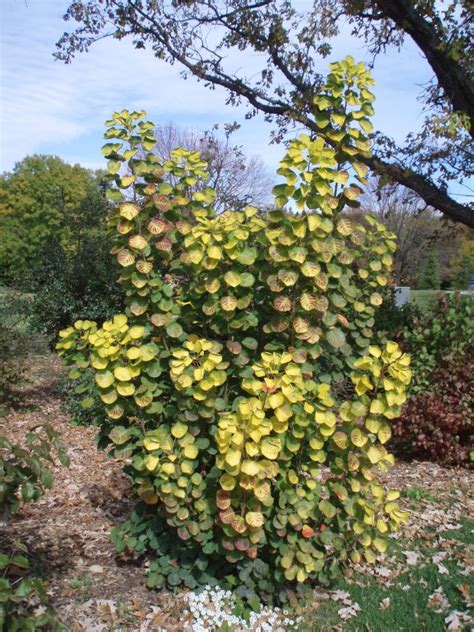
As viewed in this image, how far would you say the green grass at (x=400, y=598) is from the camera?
3.04m

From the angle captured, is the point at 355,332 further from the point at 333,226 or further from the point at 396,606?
the point at 396,606

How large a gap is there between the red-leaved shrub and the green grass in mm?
1731

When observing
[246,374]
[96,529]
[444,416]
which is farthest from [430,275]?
[246,374]

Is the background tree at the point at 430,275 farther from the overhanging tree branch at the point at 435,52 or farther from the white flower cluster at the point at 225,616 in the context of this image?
the white flower cluster at the point at 225,616

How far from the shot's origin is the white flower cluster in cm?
296

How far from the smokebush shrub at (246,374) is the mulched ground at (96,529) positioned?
0.71 ft

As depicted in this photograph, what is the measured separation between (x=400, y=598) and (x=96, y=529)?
1.87 meters

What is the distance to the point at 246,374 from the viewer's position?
296 centimetres

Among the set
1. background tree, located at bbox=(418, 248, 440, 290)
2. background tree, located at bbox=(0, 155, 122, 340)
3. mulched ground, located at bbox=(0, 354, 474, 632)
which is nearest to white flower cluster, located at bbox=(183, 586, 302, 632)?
mulched ground, located at bbox=(0, 354, 474, 632)

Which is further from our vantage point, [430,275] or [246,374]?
[430,275]

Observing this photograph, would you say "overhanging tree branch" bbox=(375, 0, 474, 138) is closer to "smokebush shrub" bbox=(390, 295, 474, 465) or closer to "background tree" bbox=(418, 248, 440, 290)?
"smokebush shrub" bbox=(390, 295, 474, 465)

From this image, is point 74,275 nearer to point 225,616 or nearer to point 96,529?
point 96,529

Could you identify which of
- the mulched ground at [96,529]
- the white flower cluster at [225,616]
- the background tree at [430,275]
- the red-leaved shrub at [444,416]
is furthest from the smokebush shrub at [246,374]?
the background tree at [430,275]

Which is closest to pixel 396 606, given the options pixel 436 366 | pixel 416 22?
pixel 436 366
